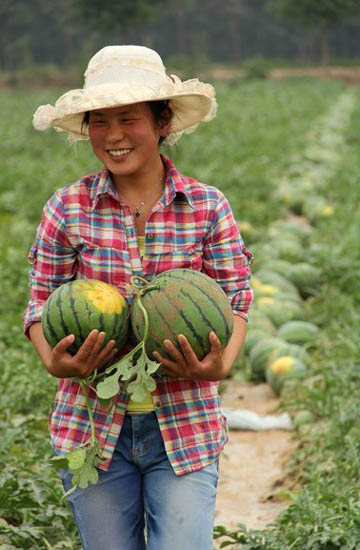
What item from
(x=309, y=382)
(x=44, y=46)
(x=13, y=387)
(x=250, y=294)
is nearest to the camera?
(x=250, y=294)

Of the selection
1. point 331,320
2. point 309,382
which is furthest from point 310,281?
point 309,382

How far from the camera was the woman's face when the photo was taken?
2.64 meters

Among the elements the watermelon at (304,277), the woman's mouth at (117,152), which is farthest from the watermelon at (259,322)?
the woman's mouth at (117,152)

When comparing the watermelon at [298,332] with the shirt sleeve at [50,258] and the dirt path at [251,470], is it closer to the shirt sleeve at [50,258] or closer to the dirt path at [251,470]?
the dirt path at [251,470]

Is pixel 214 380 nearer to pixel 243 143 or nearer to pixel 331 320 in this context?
pixel 331 320

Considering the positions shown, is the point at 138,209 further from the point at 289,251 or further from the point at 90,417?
the point at 289,251

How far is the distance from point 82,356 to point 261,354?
3702 millimetres

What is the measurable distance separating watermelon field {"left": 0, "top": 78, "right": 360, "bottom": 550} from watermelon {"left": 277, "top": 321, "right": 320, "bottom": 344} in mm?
10

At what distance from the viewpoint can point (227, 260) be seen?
2.75 meters

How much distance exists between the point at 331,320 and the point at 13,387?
2699 mm

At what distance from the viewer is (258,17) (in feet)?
265

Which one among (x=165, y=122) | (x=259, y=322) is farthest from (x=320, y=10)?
(x=165, y=122)

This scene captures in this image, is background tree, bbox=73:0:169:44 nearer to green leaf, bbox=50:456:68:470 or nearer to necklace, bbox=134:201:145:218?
necklace, bbox=134:201:145:218

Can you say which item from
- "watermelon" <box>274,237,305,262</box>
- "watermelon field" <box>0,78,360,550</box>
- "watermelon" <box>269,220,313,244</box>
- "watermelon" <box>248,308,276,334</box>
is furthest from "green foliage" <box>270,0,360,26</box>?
"watermelon" <box>248,308,276,334</box>
